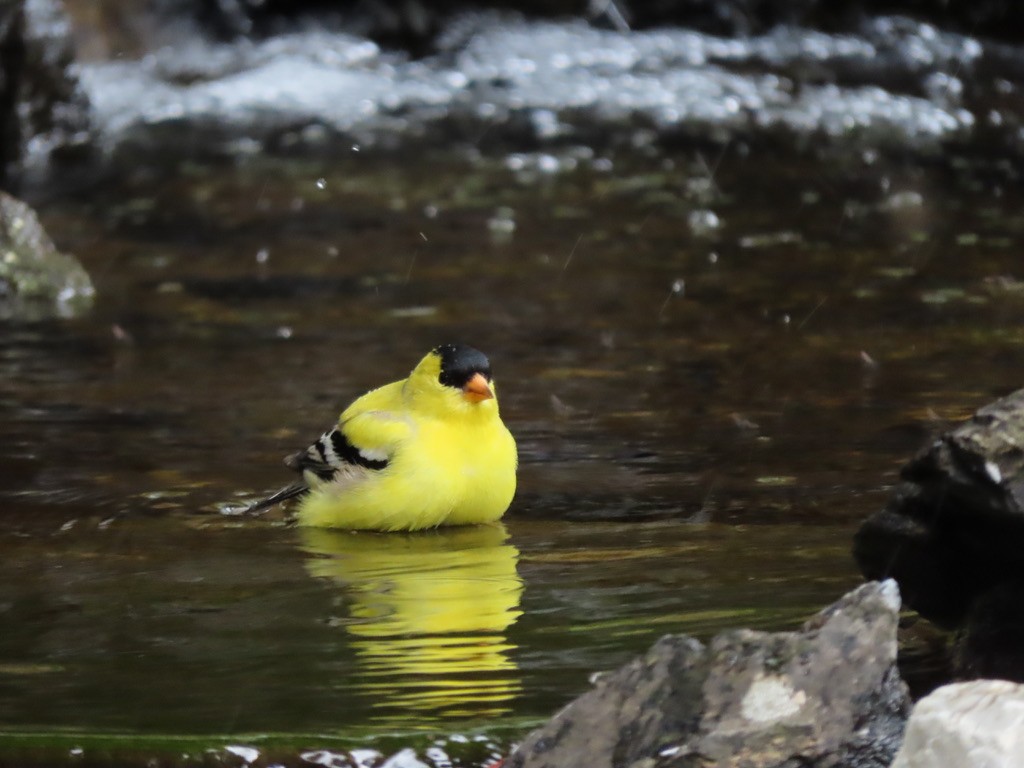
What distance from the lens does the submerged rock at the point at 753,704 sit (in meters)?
3.47

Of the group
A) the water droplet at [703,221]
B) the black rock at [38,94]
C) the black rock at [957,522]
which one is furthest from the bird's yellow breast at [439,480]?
the black rock at [38,94]

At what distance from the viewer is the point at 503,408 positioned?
7.62 m

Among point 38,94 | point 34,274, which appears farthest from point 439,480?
point 38,94

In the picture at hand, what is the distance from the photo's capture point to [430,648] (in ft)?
14.7

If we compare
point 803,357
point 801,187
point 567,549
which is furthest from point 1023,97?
point 567,549

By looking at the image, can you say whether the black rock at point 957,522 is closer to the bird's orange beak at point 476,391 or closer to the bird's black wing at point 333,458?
the bird's orange beak at point 476,391

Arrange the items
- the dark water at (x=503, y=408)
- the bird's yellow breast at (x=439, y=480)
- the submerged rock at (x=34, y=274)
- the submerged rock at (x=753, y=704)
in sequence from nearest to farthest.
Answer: the submerged rock at (x=753, y=704)
the dark water at (x=503, y=408)
the bird's yellow breast at (x=439, y=480)
the submerged rock at (x=34, y=274)

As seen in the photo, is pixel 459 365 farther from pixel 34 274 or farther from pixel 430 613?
pixel 34 274

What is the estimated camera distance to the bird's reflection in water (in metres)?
4.08

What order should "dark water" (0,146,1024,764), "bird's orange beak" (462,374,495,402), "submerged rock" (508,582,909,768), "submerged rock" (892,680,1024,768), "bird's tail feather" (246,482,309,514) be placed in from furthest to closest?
"bird's tail feather" (246,482,309,514), "bird's orange beak" (462,374,495,402), "dark water" (0,146,1024,764), "submerged rock" (508,582,909,768), "submerged rock" (892,680,1024,768)

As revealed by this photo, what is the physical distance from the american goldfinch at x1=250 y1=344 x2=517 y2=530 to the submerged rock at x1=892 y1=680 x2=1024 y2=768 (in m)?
2.73

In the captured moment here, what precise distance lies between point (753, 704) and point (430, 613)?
1.51 m

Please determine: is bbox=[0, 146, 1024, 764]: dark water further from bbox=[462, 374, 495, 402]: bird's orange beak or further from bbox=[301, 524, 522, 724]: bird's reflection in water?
bbox=[462, 374, 495, 402]: bird's orange beak

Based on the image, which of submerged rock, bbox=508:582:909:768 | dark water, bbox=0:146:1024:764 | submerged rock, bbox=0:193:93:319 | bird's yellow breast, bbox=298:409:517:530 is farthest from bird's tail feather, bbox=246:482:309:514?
submerged rock, bbox=0:193:93:319
